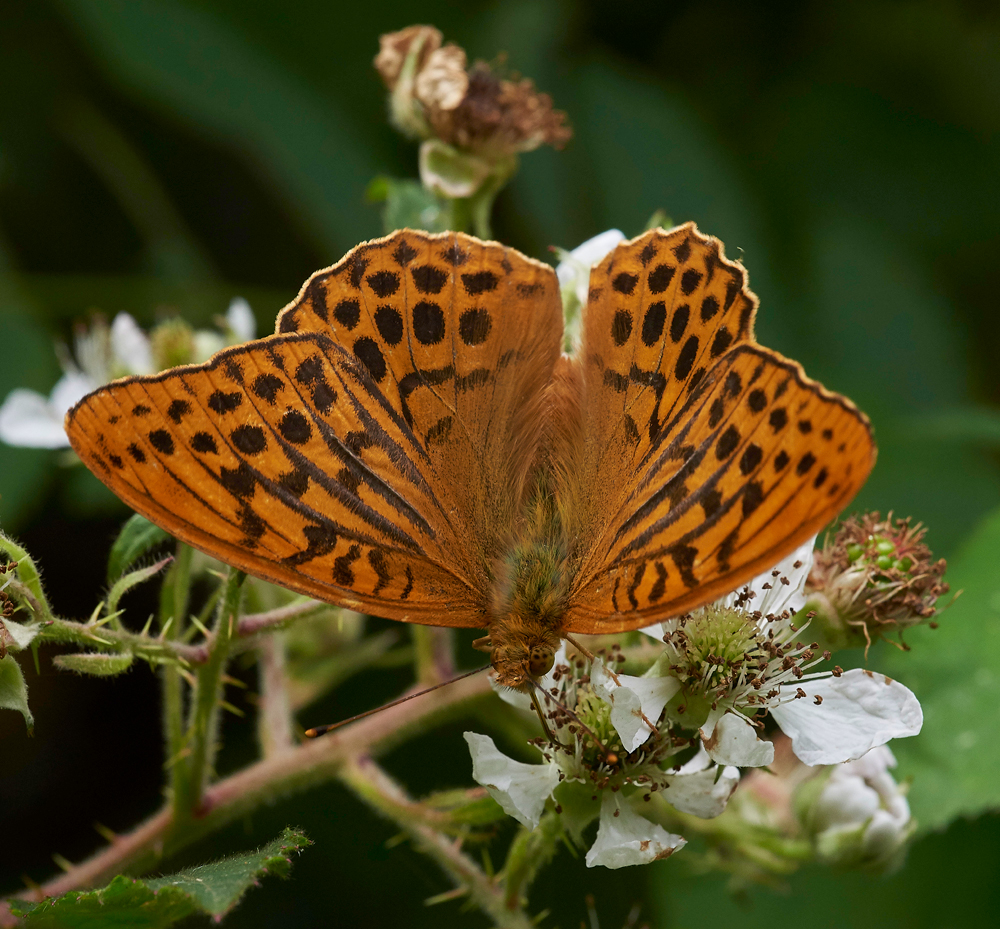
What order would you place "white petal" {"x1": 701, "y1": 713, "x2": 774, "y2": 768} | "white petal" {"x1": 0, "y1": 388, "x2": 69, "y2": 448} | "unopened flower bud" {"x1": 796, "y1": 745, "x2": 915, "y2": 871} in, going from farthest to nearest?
"white petal" {"x1": 0, "y1": 388, "x2": 69, "y2": 448} < "unopened flower bud" {"x1": 796, "y1": 745, "x2": 915, "y2": 871} < "white petal" {"x1": 701, "y1": 713, "x2": 774, "y2": 768}

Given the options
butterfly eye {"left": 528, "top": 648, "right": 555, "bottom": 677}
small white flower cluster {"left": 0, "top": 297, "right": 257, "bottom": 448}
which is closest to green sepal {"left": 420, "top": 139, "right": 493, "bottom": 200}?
small white flower cluster {"left": 0, "top": 297, "right": 257, "bottom": 448}

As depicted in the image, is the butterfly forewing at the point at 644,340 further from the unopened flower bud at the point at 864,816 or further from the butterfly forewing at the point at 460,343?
the unopened flower bud at the point at 864,816

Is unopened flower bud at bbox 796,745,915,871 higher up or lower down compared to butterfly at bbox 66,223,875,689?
lower down

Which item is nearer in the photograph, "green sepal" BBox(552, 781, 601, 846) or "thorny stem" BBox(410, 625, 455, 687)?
"green sepal" BBox(552, 781, 601, 846)

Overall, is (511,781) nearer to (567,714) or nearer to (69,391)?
(567,714)

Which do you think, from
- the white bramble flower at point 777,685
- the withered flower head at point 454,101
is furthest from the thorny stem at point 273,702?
the withered flower head at point 454,101

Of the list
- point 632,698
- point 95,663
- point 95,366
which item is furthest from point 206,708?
point 95,366

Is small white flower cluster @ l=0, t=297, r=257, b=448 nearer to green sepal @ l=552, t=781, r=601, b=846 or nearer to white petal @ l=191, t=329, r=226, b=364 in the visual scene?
white petal @ l=191, t=329, r=226, b=364
